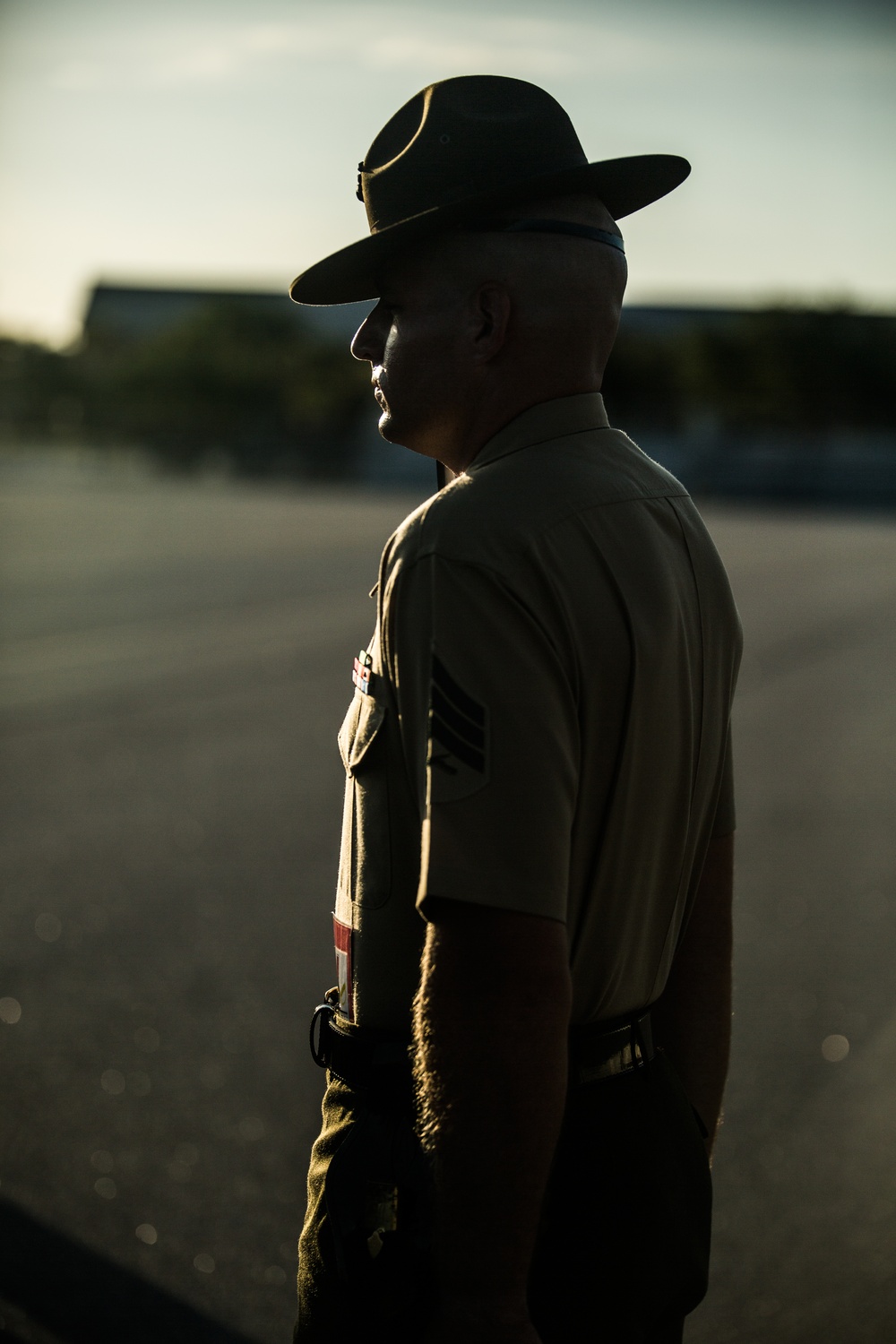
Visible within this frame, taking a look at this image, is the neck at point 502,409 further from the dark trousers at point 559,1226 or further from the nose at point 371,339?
the dark trousers at point 559,1226

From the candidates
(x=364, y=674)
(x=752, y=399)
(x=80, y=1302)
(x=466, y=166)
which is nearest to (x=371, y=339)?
(x=466, y=166)

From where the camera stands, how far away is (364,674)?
1.56 meters

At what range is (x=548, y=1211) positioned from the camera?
1561 mm

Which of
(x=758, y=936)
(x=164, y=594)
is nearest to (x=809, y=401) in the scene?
(x=164, y=594)

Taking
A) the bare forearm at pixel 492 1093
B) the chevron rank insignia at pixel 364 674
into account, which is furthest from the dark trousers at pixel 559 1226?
the chevron rank insignia at pixel 364 674

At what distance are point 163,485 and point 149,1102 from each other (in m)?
44.1

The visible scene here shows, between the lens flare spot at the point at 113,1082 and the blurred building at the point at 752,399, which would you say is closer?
the lens flare spot at the point at 113,1082

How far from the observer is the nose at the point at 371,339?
1.66 metres

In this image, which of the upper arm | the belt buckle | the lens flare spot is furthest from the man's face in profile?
the lens flare spot

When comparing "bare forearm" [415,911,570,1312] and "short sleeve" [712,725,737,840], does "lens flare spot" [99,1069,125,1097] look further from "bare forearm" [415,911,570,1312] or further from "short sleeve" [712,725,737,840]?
"bare forearm" [415,911,570,1312]

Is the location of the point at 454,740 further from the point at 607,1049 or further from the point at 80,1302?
the point at 80,1302

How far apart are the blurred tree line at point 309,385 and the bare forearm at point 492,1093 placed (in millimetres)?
55959

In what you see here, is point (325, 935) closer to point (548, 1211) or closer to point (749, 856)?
point (749, 856)

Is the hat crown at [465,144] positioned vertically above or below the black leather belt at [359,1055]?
above
